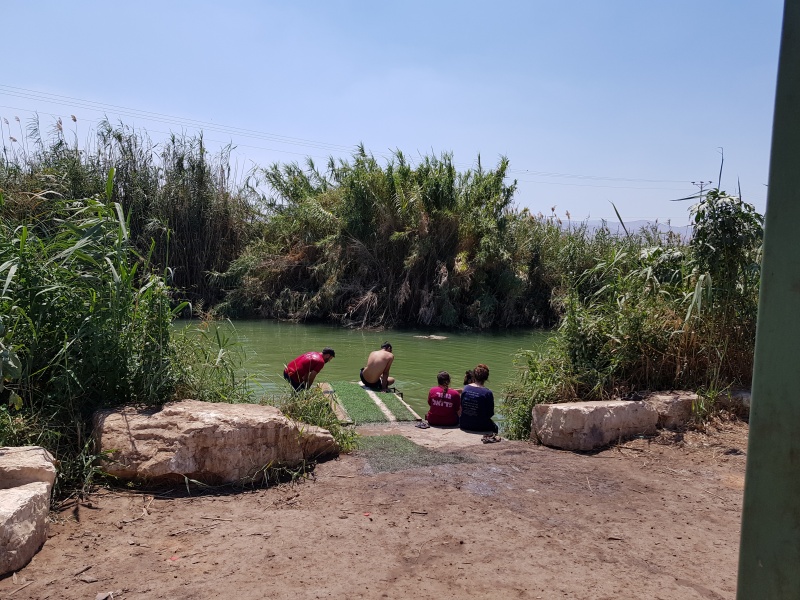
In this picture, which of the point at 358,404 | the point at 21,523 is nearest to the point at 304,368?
the point at 358,404

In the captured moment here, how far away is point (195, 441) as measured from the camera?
14.2 ft

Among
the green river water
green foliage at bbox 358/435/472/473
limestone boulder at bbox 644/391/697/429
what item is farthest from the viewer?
the green river water

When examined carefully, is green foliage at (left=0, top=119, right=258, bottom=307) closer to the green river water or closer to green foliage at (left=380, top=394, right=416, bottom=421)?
the green river water

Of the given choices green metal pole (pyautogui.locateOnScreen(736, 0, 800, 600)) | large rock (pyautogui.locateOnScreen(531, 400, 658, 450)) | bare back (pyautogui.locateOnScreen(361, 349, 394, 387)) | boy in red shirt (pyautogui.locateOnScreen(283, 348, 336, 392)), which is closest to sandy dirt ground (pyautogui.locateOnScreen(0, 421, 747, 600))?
large rock (pyautogui.locateOnScreen(531, 400, 658, 450))

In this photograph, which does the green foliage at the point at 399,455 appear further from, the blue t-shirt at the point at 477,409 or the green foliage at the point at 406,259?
the green foliage at the point at 406,259

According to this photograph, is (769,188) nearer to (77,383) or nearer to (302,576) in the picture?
(302,576)

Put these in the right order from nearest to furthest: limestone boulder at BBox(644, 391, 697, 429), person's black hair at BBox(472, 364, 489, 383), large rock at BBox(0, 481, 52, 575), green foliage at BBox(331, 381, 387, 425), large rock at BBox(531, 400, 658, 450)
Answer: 1. large rock at BBox(0, 481, 52, 575)
2. large rock at BBox(531, 400, 658, 450)
3. limestone boulder at BBox(644, 391, 697, 429)
4. person's black hair at BBox(472, 364, 489, 383)
5. green foliage at BBox(331, 381, 387, 425)

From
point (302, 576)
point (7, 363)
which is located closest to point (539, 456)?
point (302, 576)

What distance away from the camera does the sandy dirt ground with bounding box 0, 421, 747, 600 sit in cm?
310

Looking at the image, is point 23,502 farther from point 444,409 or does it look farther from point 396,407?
point 396,407

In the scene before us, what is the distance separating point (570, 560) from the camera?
344 centimetres

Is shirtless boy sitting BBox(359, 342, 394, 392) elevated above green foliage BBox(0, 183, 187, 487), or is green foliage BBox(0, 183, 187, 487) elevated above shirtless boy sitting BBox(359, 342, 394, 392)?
green foliage BBox(0, 183, 187, 487)

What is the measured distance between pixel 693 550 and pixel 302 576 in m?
2.16

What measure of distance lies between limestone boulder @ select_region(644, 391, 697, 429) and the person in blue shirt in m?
1.78
